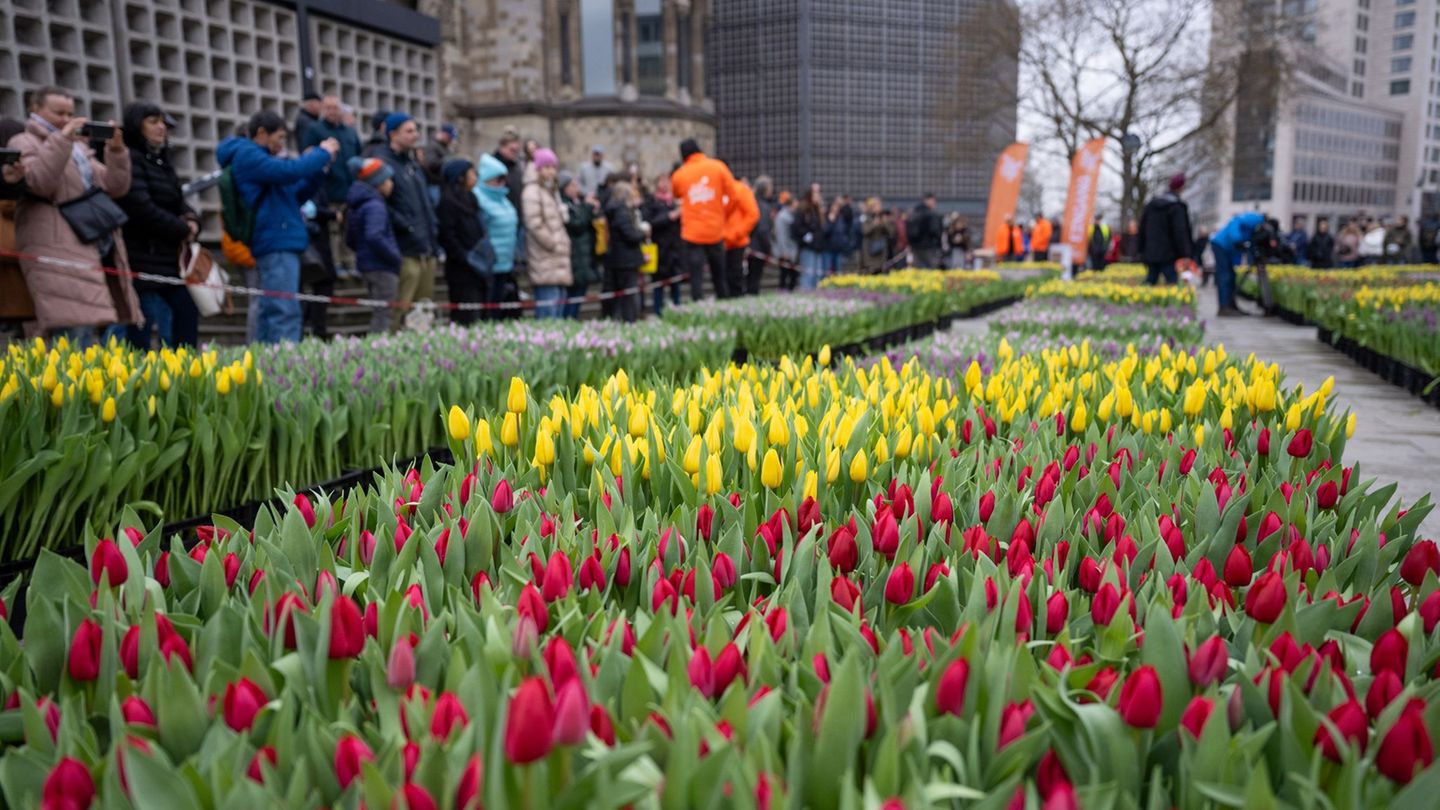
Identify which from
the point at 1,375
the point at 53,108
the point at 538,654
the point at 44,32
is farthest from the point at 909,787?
the point at 44,32

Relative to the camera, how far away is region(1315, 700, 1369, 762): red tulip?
140 centimetres

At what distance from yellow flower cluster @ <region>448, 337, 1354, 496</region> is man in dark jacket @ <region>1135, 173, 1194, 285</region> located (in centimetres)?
1152

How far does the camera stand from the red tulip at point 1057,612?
1.83 m

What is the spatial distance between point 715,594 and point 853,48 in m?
61.9

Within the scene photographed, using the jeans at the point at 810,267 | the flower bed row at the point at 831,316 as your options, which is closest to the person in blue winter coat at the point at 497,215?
the flower bed row at the point at 831,316

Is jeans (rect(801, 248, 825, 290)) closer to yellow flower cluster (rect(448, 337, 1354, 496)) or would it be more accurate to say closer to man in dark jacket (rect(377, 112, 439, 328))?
man in dark jacket (rect(377, 112, 439, 328))

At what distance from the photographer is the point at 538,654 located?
1602 millimetres

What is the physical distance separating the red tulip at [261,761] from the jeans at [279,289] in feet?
25.1

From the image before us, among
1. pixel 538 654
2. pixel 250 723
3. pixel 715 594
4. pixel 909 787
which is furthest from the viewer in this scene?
pixel 715 594

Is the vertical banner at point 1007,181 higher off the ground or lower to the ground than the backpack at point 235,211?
higher

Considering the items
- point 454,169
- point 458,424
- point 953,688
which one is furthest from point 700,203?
point 953,688

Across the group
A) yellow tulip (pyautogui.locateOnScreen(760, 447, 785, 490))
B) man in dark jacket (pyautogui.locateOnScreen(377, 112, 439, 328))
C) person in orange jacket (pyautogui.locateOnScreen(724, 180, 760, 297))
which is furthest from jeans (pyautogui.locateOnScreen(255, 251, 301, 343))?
yellow tulip (pyautogui.locateOnScreen(760, 447, 785, 490))

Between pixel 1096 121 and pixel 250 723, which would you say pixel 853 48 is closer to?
pixel 1096 121

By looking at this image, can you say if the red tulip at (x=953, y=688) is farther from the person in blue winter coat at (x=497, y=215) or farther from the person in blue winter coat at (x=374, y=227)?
the person in blue winter coat at (x=497, y=215)
